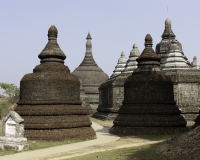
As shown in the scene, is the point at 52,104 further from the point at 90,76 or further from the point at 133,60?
the point at 90,76

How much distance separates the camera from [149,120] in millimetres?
16938

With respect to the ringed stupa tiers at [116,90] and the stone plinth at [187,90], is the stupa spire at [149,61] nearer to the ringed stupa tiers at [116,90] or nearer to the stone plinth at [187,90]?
the stone plinth at [187,90]

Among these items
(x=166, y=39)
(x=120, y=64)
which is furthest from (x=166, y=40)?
(x=120, y=64)

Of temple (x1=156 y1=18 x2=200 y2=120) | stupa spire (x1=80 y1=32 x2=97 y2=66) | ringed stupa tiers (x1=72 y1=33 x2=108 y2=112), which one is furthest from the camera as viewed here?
stupa spire (x1=80 y1=32 x2=97 y2=66)

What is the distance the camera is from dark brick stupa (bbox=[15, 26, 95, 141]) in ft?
47.8

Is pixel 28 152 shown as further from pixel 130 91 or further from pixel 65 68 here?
pixel 130 91

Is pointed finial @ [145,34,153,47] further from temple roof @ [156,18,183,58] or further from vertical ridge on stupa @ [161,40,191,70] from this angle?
temple roof @ [156,18,183,58]

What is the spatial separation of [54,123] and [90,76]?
3166 centimetres

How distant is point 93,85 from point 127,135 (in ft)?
94.0

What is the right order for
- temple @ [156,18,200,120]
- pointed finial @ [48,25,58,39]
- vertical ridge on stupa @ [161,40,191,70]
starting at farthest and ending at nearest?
1. vertical ridge on stupa @ [161,40,191,70]
2. temple @ [156,18,200,120]
3. pointed finial @ [48,25,58,39]

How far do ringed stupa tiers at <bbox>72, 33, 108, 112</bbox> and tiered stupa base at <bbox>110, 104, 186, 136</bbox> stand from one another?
25.7 meters

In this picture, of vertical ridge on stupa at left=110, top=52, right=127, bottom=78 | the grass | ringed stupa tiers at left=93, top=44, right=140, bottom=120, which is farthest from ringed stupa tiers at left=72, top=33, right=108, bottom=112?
the grass

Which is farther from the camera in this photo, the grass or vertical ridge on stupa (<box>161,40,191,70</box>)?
vertical ridge on stupa (<box>161,40,191,70</box>)

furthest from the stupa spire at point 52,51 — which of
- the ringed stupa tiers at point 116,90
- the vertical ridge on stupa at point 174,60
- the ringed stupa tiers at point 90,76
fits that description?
the ringed stupa tiers at point 90,76
